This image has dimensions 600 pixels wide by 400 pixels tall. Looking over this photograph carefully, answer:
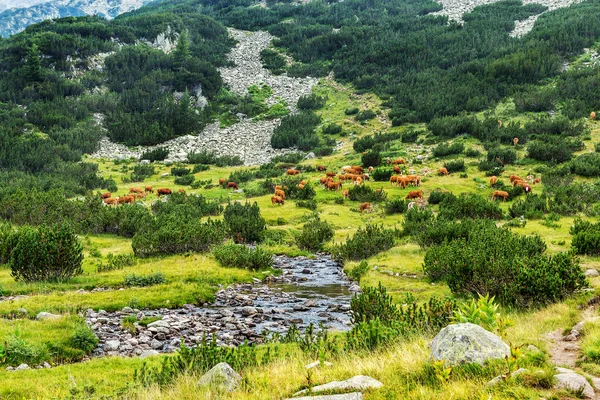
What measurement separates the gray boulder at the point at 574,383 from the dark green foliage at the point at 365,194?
21891 millimetres

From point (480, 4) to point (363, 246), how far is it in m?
66.5

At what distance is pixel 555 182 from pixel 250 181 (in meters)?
20.4

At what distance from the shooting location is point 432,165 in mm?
32656

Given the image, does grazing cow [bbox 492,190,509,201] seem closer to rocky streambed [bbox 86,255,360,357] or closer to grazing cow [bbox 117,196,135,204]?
rocky streambed [bbox 86,255,360,357]

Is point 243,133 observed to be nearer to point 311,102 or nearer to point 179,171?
point 311,102

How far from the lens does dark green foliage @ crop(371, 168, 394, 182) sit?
31.1 metres

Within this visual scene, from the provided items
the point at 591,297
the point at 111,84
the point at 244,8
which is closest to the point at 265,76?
the point at 111,84

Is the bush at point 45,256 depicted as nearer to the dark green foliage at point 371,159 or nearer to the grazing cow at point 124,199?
the grazing cow at point 124,199

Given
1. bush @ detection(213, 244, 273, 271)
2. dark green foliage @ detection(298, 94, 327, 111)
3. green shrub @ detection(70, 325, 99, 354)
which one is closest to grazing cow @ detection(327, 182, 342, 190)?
bush @ detection(213, 244, 273, 271)

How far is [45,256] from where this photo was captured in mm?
13828

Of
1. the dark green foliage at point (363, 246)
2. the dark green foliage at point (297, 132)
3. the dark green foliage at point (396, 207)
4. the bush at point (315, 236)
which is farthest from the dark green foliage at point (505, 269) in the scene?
the dark green foliage at point (297, 132)

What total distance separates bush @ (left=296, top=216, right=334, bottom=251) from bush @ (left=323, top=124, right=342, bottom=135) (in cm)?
2494

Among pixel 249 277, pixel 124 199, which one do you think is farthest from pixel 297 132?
pixel 249 277

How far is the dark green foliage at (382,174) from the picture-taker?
102 feet
